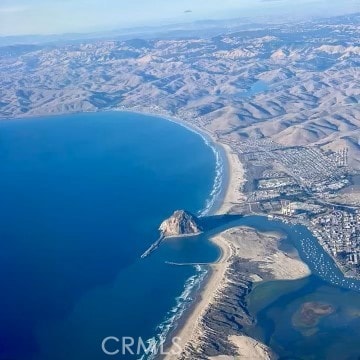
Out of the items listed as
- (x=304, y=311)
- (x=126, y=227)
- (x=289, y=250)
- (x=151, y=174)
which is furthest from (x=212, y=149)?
(x=304, y=311)

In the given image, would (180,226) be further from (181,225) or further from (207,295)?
(207,295)

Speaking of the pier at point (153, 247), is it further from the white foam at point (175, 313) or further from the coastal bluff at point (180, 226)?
the white foam at point (175, 313)

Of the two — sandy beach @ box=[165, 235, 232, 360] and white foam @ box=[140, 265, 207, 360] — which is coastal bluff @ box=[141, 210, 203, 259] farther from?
white foam @ box=[140, 265, 207, 360]

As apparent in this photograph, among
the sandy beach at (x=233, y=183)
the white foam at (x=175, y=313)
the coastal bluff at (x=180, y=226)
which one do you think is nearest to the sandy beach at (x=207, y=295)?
the white foam at (x=175, y=313)

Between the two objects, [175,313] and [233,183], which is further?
[233,183]

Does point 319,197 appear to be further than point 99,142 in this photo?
No

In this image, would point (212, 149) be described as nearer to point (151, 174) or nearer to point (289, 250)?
point (151, 174)

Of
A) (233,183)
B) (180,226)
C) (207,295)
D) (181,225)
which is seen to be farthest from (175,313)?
(233,183)
